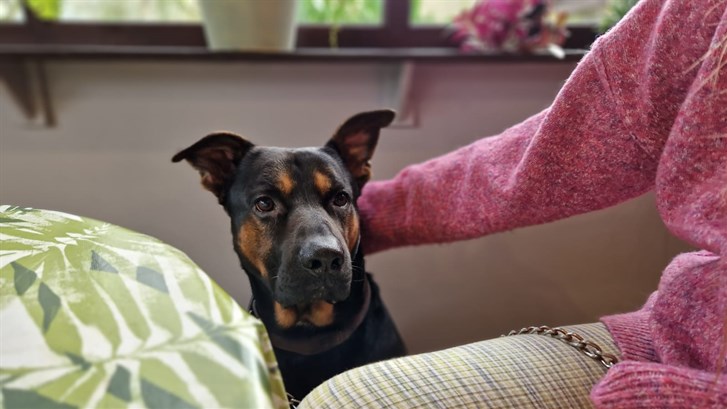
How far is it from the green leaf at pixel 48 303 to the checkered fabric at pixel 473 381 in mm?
314

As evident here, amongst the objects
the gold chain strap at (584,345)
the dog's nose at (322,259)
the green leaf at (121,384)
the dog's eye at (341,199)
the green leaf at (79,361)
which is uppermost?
the green leaf at (79,361)

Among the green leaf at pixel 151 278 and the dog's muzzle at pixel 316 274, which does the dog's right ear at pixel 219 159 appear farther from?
the green leaf at pixel 151 278

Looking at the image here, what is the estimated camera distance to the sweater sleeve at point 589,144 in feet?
2.25

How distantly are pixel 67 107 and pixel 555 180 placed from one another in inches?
51.4

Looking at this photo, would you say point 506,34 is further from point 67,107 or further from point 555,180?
point 67,107

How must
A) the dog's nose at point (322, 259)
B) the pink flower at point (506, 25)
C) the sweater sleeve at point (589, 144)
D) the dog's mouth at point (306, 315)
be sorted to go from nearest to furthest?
the sweater sleeve at point (589, 144) < the dog's nose at point (322, 259) < the dog's mouth at point (306, 315) < the pink flower at point (506, 25)

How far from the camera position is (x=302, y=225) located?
0.97m

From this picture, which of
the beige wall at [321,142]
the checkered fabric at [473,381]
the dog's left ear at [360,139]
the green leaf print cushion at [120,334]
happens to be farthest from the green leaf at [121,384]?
the beige wall at [321,142]

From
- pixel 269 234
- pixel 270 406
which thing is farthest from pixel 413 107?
pixel 270 406

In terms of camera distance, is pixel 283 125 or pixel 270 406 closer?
pixel 270 406

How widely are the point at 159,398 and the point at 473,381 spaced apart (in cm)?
39

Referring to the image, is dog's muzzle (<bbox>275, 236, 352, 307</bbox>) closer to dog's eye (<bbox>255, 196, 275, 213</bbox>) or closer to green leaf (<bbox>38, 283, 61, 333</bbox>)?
dog's eye (<bbox>255, 196, 275, 213</bbox>)

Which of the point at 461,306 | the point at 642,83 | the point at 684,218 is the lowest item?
the point at 461,306

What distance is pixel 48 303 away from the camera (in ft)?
1.80
